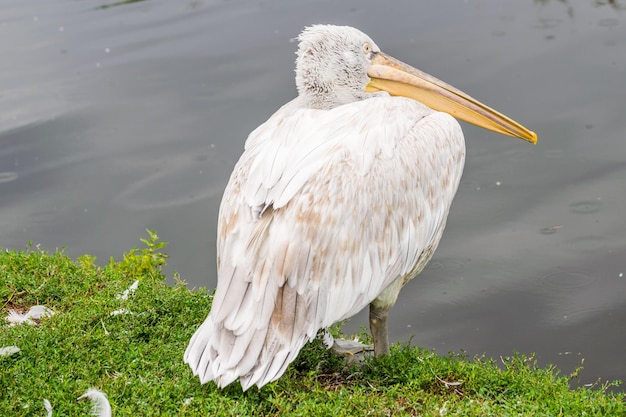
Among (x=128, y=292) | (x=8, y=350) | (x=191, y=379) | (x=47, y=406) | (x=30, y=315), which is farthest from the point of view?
(x=128, y=292)

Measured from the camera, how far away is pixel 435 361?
4.29 m

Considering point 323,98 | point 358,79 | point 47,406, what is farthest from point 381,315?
point 47,406

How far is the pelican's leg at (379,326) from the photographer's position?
14.7ft

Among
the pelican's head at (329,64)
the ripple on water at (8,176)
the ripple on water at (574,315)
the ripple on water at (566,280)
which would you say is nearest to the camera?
the pelican's head at (329,64)

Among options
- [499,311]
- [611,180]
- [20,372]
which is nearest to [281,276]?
[20,372]

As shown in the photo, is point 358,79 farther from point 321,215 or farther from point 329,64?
point 321,215

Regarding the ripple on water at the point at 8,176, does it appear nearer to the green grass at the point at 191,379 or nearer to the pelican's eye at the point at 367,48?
the green grass at the point at 191,379

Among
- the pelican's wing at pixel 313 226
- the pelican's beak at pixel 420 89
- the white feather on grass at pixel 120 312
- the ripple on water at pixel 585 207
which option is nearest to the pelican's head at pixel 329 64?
the pelican's beak at pixel 420 89

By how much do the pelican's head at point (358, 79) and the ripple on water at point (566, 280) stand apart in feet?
7.95

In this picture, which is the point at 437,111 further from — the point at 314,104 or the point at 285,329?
the point at 285,329

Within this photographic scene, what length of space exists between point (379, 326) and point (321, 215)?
2.72 ft

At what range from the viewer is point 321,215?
3963 millimetres

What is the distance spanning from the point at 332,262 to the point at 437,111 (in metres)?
1.26

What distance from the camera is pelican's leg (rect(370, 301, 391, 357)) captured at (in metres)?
4.48
